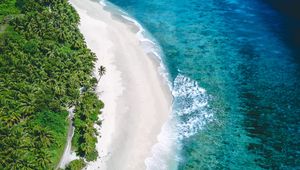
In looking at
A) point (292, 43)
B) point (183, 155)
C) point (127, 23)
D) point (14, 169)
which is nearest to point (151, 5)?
point (127, 23)

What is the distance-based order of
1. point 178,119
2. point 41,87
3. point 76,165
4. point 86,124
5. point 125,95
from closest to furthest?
point 76,165 → point 86,124 → point 41,87 → point 178,119 → point 125,95

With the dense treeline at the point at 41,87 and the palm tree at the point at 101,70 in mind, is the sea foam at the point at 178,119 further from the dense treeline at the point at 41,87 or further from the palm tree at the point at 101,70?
the palm tree at the point at 101,70

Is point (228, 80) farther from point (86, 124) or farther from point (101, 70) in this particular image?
point (86, 124)

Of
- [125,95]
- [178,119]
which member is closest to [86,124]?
[125,95]

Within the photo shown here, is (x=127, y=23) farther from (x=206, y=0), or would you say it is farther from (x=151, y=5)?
(x=206, y=0)

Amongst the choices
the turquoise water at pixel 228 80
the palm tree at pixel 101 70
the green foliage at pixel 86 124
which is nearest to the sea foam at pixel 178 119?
the turquoise water at pixel 228 80
